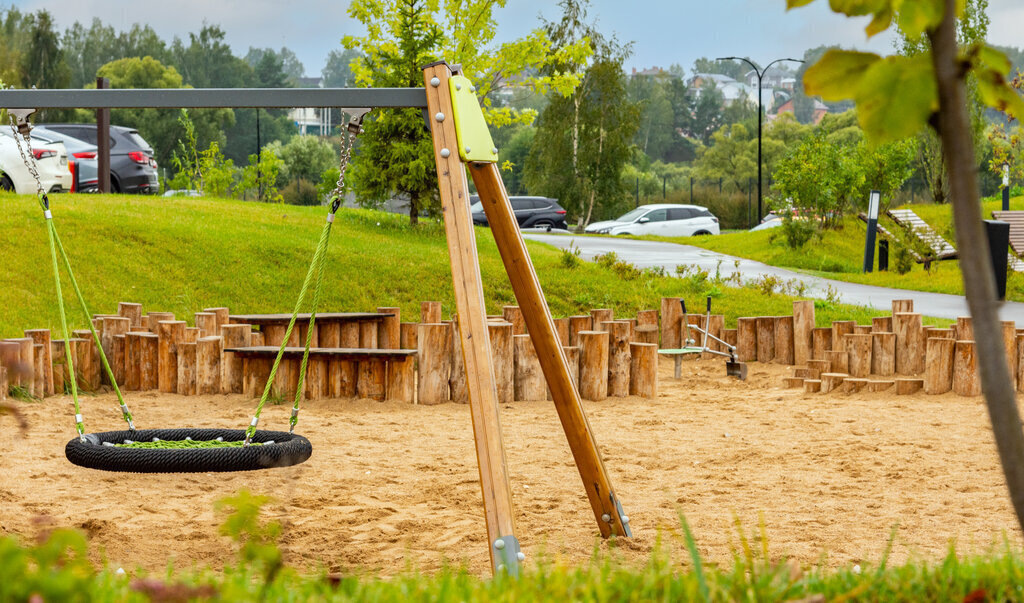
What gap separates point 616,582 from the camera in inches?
73.9

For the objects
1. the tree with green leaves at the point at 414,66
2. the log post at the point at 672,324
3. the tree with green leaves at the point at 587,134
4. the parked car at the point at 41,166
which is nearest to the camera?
the log post at the point at 672,324

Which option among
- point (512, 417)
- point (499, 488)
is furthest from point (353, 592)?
point (512, 417)

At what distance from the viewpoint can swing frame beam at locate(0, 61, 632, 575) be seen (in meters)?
3.00

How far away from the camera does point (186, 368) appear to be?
6.62 metres

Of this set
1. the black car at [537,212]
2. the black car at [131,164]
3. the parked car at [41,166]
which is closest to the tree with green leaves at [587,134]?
the black car at [537,212]

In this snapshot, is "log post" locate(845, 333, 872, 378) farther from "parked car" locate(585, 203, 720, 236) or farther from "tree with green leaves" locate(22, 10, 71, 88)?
"tree with green leaves" locate(22, 10, 71, 88)

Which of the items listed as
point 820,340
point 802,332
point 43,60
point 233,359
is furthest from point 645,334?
point 43,60

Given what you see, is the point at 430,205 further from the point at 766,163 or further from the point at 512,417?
the point at 766,163

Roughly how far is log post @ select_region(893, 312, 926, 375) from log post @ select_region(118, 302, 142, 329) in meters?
5.93

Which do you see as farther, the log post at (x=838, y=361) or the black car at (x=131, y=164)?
the black car at (x=131, y=164)

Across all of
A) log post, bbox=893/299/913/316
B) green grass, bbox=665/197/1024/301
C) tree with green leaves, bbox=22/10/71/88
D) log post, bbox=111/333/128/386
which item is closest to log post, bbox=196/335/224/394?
log post, bbox=111/333/128/386

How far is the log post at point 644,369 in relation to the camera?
22.0 feet

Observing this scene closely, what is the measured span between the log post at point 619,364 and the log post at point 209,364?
8.91 ft

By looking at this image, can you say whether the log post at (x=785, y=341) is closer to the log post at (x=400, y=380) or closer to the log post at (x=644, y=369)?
the log post at (x=644, y=369)
